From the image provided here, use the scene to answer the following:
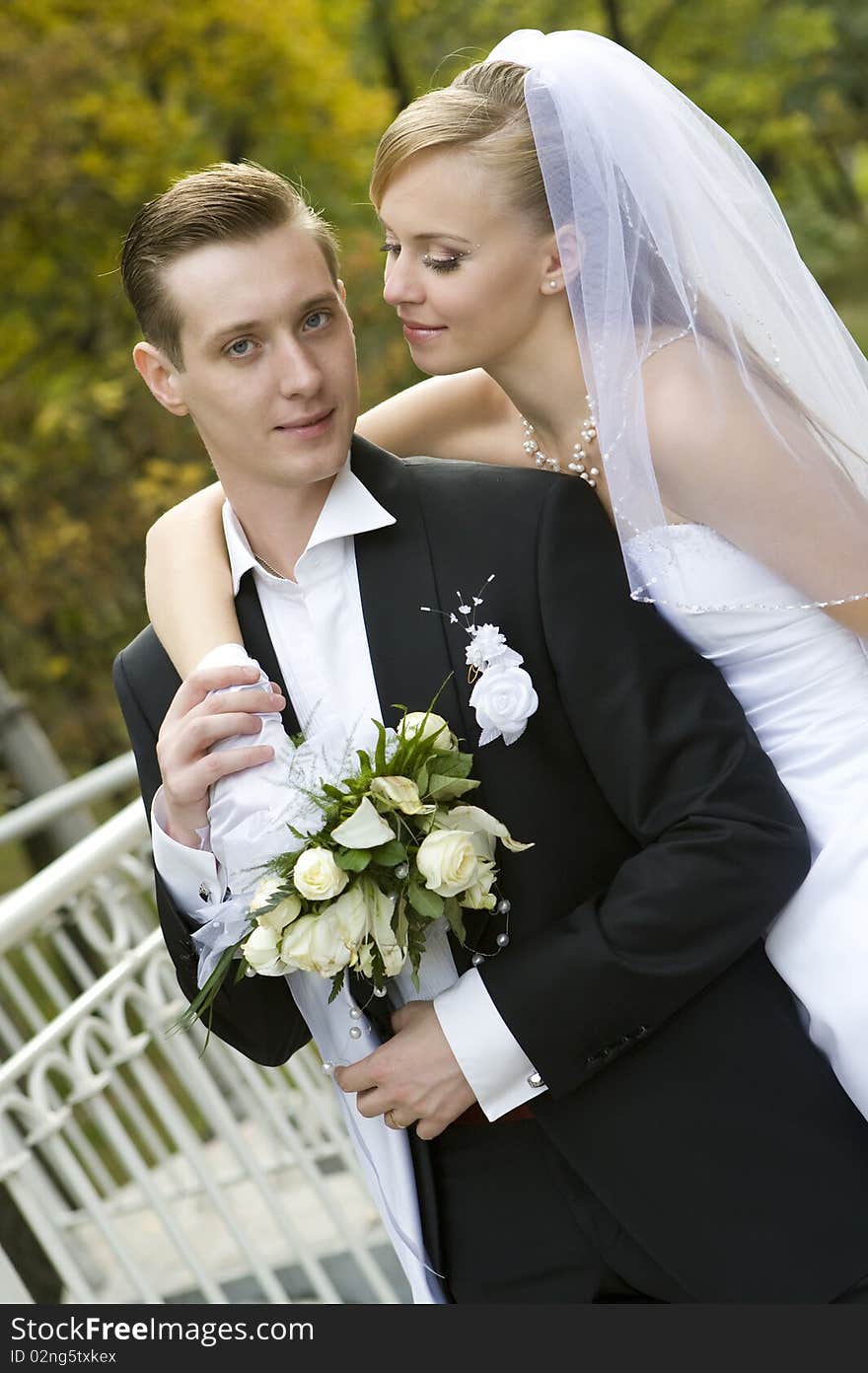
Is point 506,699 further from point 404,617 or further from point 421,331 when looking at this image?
point 421,331

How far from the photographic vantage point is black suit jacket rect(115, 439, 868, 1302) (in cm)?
220

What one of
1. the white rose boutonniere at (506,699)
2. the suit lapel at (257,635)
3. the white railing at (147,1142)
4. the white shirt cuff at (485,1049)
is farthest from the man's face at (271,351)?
the white railing at (147,1142)

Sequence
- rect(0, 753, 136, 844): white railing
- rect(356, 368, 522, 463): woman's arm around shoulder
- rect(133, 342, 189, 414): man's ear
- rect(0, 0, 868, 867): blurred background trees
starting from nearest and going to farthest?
rect(133, 342, 189, 414): man's ear → rect(356, 368, 522, 463): woman's arm around shoulder → rect(0, 753, 136, 844): white railing → rect(0, 0, 868, 867): blurred background trees

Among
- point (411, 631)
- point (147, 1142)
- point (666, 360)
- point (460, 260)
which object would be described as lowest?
point (147, 1142)

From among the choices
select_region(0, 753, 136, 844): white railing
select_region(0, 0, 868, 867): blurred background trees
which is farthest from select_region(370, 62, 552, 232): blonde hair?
select_region(0, 0, 868, 867): blurred background trees

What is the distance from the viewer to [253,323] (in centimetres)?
239

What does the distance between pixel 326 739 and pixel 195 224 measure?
89 cm

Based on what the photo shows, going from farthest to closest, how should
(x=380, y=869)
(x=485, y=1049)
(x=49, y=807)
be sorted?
(x=49, y=807) < (x=485, y=1049) < (x=380, y=869)

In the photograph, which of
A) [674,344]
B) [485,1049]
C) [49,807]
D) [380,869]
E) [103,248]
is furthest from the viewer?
[103,248]

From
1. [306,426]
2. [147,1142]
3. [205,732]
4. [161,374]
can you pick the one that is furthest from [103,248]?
[205,732]

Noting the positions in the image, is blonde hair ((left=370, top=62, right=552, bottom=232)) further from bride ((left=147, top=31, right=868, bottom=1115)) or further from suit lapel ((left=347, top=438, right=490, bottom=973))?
suit lapel ((left=347, top=438, right=490, bottom=973))

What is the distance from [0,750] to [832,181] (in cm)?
2277

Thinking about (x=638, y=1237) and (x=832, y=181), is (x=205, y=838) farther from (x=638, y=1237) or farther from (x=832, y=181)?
(x=832, y=181)

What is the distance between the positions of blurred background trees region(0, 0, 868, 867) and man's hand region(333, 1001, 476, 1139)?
8006 millimetres
